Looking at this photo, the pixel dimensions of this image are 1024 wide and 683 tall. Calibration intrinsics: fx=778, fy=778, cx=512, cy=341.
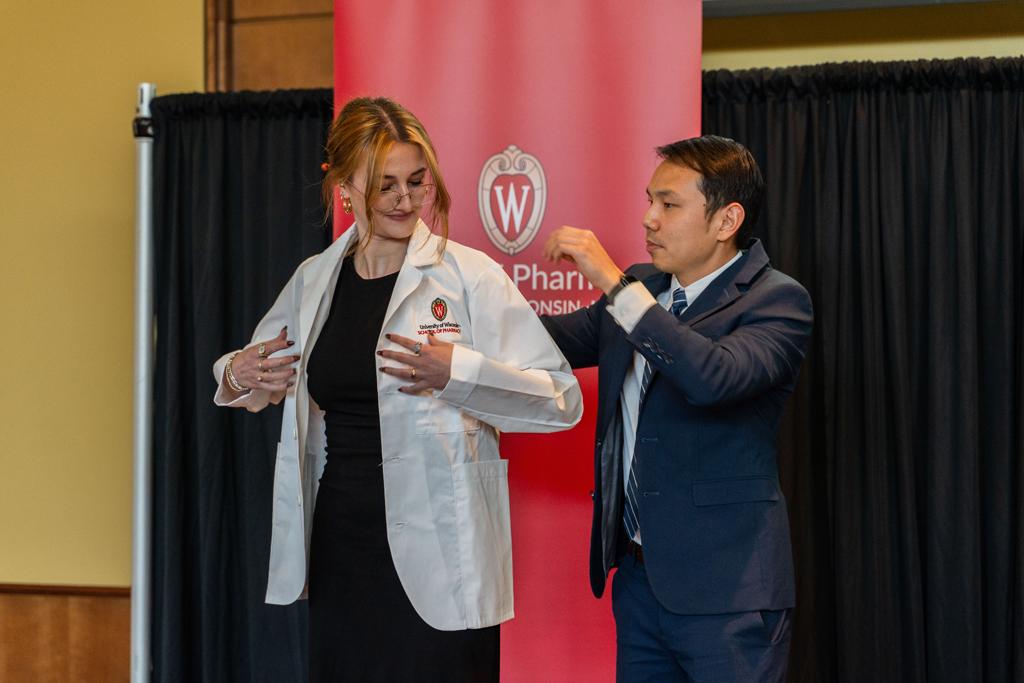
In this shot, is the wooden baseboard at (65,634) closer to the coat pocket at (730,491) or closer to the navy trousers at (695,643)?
the navy trousers at (695,643)

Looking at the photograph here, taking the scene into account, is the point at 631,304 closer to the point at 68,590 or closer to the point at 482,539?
the point at 482,539

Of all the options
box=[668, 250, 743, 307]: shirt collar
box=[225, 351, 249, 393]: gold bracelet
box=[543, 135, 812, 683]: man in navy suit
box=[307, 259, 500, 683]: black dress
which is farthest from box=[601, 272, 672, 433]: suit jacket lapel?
box=[225, 351, 249, 393]: gold bracelet

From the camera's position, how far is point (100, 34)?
127 inches

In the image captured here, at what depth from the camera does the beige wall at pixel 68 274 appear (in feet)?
10.6

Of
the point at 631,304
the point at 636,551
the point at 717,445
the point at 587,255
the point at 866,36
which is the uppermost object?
the point at 866,36

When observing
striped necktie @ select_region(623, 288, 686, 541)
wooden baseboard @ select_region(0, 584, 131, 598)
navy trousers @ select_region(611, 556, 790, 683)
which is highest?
striped necktie @ select_region(623, 288, 686, 541)

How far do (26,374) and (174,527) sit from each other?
38.5 inches

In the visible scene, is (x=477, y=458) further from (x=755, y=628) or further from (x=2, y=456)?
(x=2, y=456)

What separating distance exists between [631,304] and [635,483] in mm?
408

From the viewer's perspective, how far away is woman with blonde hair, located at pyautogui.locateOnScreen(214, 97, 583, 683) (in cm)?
155

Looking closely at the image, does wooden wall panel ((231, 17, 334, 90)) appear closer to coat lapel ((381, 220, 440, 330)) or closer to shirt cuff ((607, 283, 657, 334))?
coat lapel ((381, 220, 440, 330))

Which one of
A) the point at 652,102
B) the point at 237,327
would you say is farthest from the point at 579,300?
the point at 237,327

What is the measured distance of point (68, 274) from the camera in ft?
10.7

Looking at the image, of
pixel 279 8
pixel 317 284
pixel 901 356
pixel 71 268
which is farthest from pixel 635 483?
pixel 71 268
